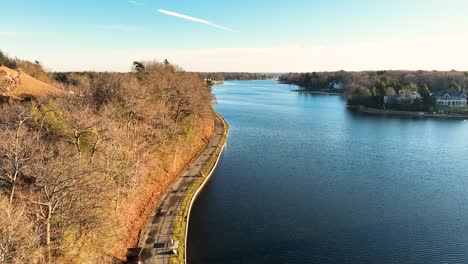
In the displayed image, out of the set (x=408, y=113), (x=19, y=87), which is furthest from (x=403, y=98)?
(x=19, y=87)

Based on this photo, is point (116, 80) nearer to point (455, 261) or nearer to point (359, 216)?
point (359, 216)

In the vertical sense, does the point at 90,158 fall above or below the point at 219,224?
above

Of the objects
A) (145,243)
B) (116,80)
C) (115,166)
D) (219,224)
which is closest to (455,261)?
(219,224)

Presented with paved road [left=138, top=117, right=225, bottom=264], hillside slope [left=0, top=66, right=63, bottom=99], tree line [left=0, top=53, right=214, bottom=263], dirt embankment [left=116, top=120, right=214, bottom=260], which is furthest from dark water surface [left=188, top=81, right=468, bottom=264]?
hillside slope [left=0, top=66, right=63, bottom=99]

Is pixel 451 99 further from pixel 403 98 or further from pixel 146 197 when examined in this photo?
pixel 146 197

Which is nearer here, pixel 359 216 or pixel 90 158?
pixel 90 158

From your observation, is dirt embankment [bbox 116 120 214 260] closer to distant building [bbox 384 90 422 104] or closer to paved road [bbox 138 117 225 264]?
paved road [bbox 138 117 225 264]
